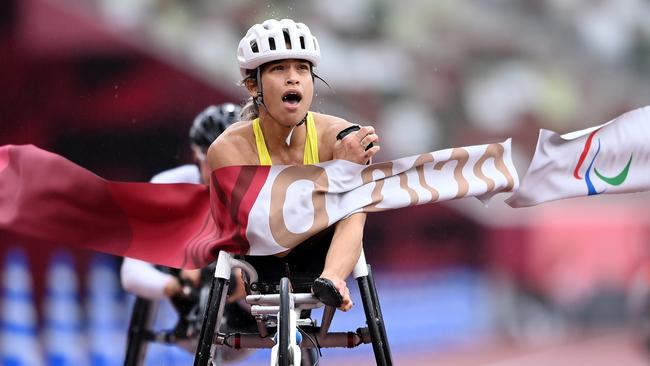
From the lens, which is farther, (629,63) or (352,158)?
(629,63)

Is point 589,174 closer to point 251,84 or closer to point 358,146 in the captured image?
point 358,146

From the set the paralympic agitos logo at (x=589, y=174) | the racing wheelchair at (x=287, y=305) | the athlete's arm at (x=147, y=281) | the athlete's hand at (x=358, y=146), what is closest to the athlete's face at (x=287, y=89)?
the athlete's hand at (x=358, y=146)

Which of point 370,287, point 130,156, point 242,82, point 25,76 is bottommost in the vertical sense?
point 370,287

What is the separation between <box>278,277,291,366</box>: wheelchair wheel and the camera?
3.49 meters

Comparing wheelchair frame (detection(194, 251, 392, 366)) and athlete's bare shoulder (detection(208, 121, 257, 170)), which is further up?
athlete's bare shoulder (detection(208, 121, 257, 170))

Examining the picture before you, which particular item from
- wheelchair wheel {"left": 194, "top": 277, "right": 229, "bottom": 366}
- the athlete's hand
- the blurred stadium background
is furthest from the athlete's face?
the blurred stadium background

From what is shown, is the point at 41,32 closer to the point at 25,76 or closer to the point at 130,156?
the point at 25,76

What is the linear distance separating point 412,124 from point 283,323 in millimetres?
4645

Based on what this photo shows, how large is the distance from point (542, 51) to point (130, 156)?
3076mm

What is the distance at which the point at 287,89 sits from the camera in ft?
12.8

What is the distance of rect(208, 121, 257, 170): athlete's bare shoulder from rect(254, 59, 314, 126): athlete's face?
17 centimetres

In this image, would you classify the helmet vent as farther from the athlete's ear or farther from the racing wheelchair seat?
the racing wheelchair seat

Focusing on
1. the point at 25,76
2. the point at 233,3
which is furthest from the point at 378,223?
the point at 25,76

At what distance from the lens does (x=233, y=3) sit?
24.3 ft
